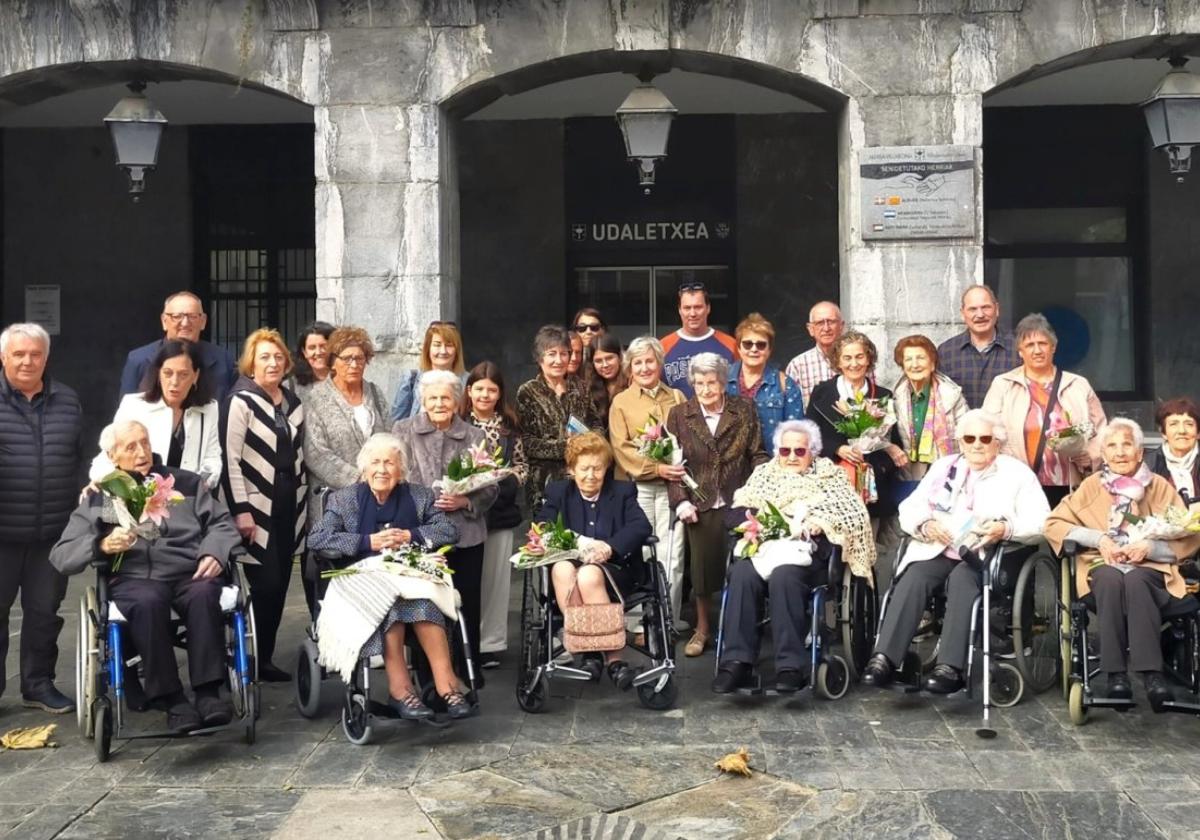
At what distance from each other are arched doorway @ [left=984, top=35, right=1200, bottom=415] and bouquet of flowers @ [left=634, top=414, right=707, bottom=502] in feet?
21.3

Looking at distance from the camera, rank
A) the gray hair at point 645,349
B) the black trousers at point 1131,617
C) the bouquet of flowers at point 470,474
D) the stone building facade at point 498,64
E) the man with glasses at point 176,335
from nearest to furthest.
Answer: the black trousers at point 1131,617, the bouquet of flowers at point 470,474, the man with glasses at point 176,335, the gray hair at point 645,349, the stone building facade at point 498,64

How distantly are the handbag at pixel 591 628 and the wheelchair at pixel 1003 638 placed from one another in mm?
1255

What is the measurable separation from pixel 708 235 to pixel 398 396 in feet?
18.9

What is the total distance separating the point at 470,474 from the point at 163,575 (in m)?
1.48

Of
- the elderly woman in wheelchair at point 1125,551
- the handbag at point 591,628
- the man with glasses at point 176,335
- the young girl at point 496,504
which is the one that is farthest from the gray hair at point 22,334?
the elderly woman in wheelchair at point 1125,551

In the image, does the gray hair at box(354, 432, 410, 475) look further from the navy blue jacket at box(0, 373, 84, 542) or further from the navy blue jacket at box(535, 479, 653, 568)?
the navy blue jacket at box(0, 373, 84, 542)

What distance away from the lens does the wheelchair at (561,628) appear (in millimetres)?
6586

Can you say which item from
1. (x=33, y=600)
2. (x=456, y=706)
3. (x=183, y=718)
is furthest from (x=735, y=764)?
(x=33, y=600)

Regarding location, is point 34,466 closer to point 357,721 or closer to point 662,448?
point 357,721

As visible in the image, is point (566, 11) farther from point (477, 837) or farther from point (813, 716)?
point (477, 837)

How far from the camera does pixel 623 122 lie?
9.54 m

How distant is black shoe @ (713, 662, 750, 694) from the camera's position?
6.63m

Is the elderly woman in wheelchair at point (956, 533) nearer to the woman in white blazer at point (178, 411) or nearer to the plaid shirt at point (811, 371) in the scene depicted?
the plaid shirt at point (811, 371)

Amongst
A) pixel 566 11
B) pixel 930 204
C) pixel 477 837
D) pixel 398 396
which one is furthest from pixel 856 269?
pixel 477 837
